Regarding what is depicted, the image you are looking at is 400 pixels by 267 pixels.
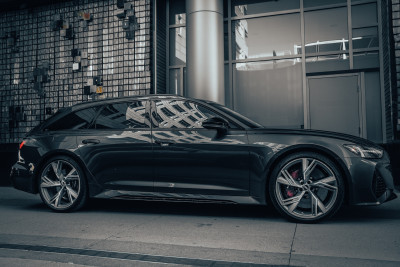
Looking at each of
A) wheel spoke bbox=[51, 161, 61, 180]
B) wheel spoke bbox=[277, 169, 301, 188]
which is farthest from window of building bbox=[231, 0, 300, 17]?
wheel spoke bbox=[51, 161, 61, 180]

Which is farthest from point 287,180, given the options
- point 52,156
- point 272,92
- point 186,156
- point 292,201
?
point 272,92

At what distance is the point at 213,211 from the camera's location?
198 inches

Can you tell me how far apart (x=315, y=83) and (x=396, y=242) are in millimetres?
6800

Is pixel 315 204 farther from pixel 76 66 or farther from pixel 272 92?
pixel 76 66

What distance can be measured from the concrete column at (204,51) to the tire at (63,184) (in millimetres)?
3917

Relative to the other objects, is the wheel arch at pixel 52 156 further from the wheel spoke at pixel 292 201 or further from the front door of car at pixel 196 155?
the wheel spoke at pixel 292 201

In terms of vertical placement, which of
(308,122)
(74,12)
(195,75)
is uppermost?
(74,12)

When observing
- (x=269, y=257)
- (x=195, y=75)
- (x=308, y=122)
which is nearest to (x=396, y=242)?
(x=269, y=257)

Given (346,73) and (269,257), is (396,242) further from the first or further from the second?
(346,73)

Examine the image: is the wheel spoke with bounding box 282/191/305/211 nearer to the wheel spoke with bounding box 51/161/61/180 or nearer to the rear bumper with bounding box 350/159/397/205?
the rear bumper with bounding box 350/159/397/205

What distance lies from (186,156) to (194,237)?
42.9 inches

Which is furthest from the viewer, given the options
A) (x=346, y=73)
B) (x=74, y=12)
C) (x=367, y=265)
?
(x=74, y=12)

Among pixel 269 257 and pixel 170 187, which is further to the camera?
pixel 170 187

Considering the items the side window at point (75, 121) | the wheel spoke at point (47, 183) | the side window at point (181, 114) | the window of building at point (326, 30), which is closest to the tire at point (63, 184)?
the wheel spoke at point (47, 183)
